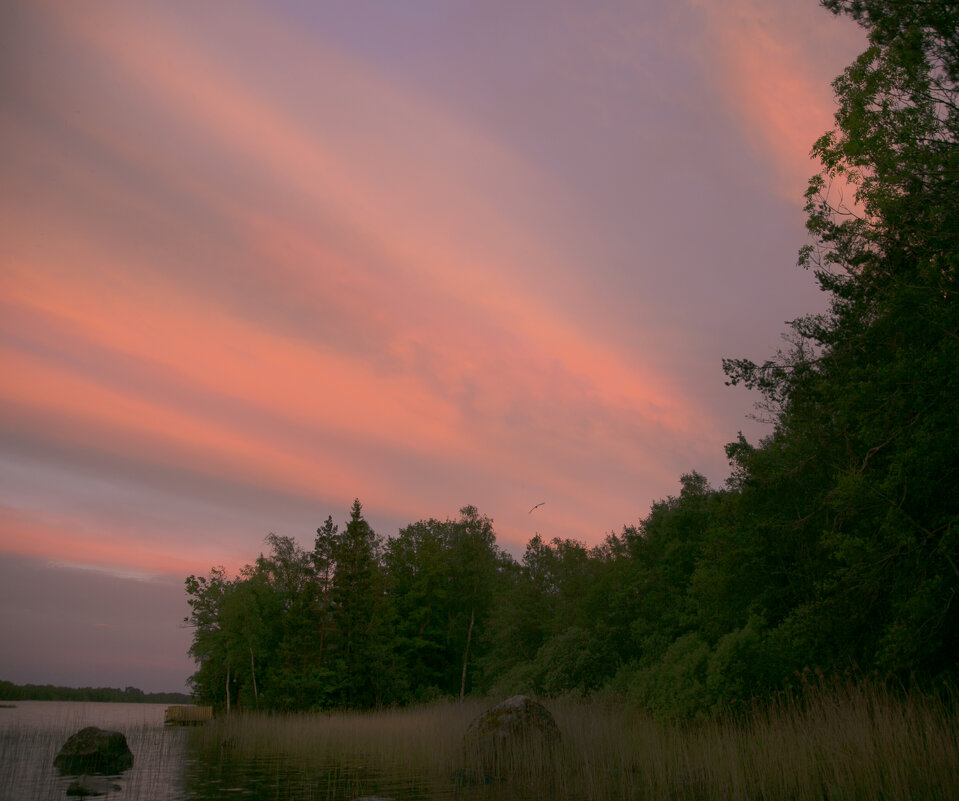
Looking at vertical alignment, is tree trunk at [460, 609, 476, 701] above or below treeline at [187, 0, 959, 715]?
below

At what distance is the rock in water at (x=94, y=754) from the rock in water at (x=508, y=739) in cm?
925

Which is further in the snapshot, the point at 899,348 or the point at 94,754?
the point at 94,754

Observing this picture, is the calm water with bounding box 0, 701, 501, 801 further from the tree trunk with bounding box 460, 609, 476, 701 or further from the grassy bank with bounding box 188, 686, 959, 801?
the tree trunk with bounding box 460, 609, 476, 701

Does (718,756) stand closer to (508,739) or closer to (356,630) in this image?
(508,739)

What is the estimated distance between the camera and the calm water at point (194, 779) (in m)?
12.3

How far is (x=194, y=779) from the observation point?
15031 mm

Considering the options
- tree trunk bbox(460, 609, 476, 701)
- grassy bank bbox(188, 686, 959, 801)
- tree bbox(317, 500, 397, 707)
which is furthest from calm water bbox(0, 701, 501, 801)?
tree trunk bbox(460, 609, 476, 701)

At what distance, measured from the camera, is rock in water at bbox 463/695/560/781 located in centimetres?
1508

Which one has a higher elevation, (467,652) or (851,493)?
(851,493)

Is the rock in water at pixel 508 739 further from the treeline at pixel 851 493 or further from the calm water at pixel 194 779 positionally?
the treeline at pixel 851 493

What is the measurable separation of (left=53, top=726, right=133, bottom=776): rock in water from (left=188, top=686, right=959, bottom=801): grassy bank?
403cm

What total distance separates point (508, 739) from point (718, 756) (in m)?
5.85

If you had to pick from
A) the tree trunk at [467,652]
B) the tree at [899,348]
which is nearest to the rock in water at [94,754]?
the tree at [899,348]

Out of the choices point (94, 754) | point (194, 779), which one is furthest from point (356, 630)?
point (194, 779)
